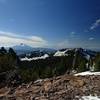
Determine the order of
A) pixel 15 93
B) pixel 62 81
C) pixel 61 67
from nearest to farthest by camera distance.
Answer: pixel 15 93 < pixel 62 81 < pixel 61 67

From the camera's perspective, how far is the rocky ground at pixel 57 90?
15.0 metres

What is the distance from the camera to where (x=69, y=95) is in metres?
15.2

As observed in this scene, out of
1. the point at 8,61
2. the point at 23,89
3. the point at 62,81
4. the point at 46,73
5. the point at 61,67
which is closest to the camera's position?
the point at 23,89

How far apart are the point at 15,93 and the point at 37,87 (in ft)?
6.41

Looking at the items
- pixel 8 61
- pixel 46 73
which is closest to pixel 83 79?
pixel 8 61

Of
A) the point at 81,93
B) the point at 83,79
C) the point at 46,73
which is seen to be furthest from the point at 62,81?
the point at 46,73

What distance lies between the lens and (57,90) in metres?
16.4

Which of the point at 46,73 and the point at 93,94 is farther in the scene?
the point at 46,73

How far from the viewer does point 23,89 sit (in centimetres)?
1719

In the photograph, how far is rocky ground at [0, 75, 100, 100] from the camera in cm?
1504

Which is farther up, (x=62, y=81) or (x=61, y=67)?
(x=62, y=81)

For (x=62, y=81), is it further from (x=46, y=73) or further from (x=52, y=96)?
(x=46, y=73)

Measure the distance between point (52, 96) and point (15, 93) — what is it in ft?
9.19

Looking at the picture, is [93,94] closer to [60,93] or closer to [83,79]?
[60,93]
